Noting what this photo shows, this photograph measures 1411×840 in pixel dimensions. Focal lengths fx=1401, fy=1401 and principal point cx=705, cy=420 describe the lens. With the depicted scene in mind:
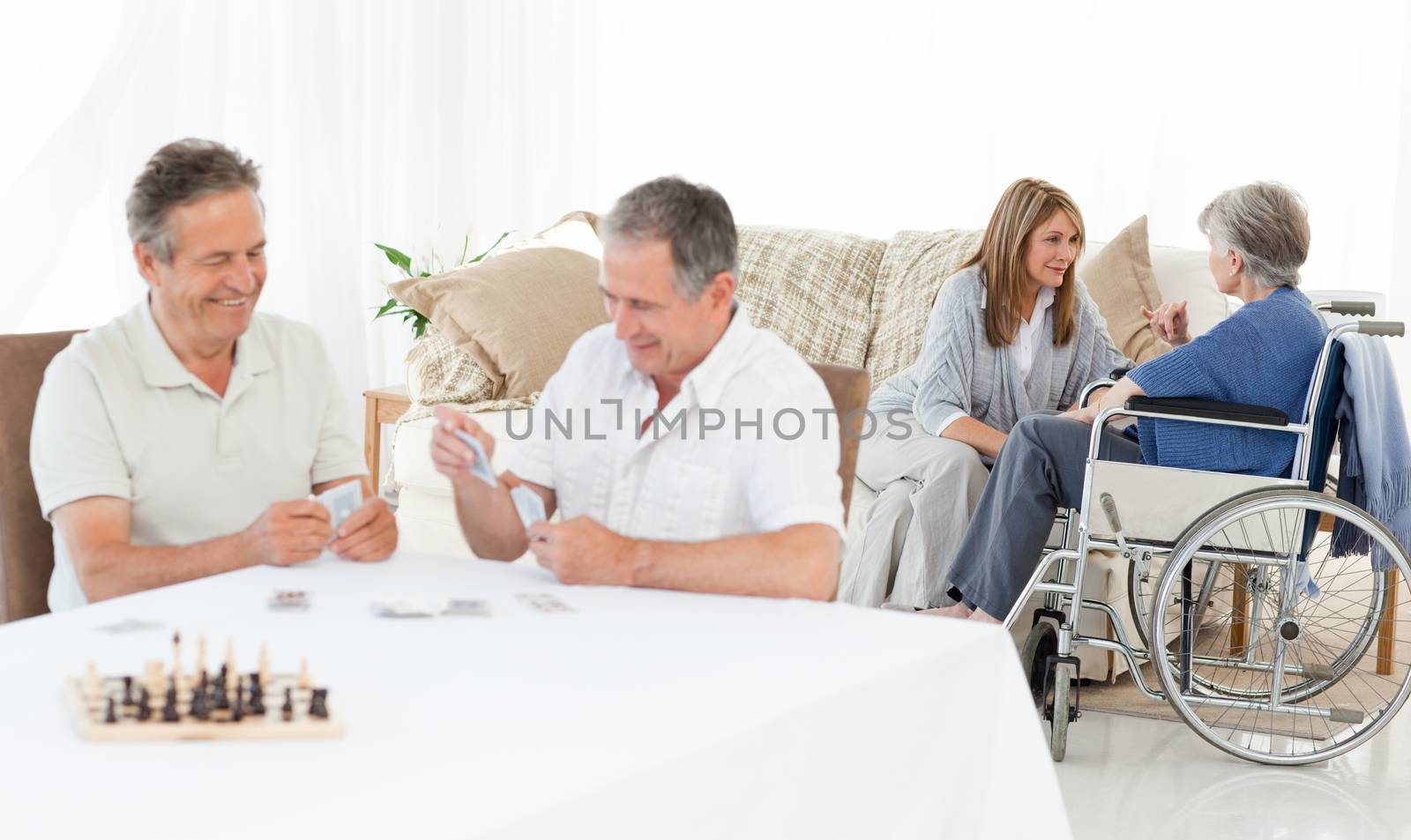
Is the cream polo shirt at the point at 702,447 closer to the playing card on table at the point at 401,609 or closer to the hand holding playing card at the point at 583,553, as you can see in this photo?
the hand holding playing card at the point at 583,553

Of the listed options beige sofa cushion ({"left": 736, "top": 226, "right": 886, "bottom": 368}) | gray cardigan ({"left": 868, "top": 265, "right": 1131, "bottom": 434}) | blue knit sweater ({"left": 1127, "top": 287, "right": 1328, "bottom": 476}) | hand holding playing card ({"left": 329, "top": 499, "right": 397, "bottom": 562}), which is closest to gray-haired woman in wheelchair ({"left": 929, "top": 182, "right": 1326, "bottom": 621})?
blue knit sweater ({"left": 1127, "top": 287, "right": 1328, "bottom": 476})

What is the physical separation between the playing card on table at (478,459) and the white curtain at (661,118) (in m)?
2.70

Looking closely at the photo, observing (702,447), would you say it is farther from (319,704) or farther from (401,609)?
(319,704)

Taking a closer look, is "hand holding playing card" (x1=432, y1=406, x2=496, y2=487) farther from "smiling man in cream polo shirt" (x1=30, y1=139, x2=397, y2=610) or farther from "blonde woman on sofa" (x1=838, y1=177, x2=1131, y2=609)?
"blonde woman on sofa" (x1=838, y1=177, x2=1131, y2=609)

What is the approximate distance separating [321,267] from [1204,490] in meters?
2.99

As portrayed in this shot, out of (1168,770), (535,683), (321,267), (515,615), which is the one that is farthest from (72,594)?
(321,267)

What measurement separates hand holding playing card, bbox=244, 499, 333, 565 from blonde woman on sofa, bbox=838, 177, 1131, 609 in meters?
1.78

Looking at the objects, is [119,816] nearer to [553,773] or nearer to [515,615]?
[553,773]

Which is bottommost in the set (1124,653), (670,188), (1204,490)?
(1124,653)

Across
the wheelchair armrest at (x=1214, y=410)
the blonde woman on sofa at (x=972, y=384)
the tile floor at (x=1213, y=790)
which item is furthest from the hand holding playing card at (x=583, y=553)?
the blonde woman on sofa at (x=972, y=384)

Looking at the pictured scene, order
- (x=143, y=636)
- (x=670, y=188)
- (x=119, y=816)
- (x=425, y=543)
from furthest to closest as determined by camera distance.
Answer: (x=425, y=543) < (x=670, y=188) < (x=143, y=636) < (x=119, y=816)

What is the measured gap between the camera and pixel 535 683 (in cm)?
114

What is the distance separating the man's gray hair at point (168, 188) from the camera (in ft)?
5.54

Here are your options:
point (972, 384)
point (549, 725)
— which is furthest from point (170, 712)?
point (972, 384)
